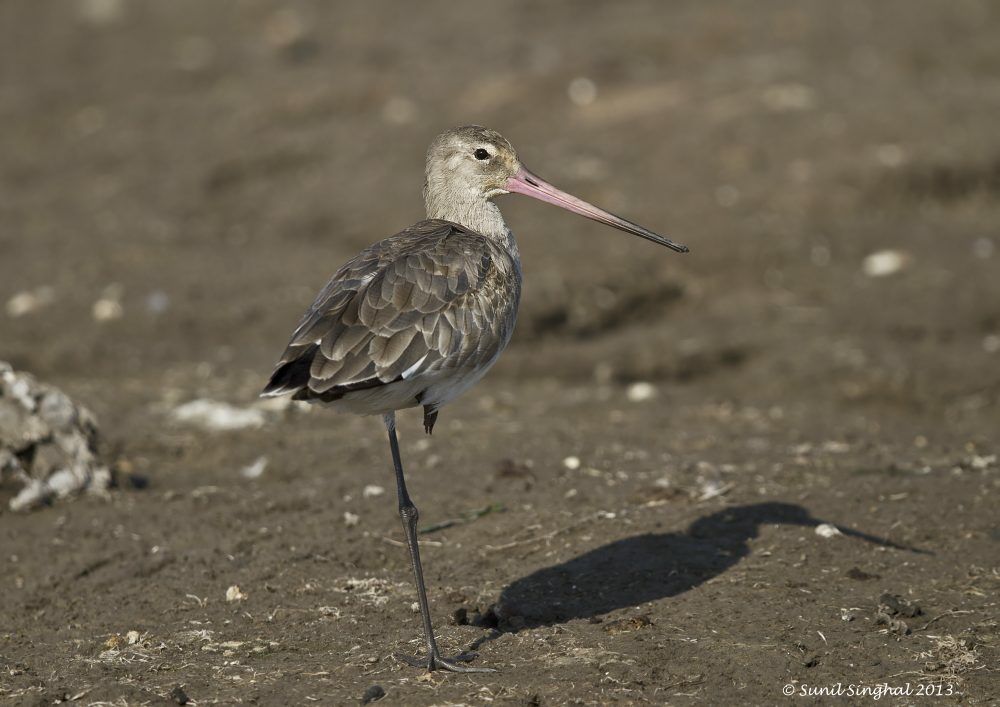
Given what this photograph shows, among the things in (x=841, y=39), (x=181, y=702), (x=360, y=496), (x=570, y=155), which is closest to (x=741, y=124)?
(x=570, y=155)

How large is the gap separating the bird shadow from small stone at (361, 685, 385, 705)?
636mm

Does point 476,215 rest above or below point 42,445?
above

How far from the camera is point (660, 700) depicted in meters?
5.36

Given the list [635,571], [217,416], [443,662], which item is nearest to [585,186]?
[217,416]

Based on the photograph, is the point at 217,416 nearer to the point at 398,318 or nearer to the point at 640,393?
the point at 640,393

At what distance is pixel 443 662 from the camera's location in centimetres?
561

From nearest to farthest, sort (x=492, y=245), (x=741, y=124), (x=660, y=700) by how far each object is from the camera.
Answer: (x=660, y=700), (x=492, y=245), (x=741, y=124)

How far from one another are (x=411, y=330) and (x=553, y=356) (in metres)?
4.96

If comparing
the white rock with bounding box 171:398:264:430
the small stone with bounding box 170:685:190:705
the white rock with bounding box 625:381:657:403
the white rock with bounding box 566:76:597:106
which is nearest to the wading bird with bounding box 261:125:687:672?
the small stone with bounding box 170:685:190:705

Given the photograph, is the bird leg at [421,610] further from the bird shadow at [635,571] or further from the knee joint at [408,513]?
the bird shadow at [635,571]

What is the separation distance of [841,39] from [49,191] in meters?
9.40

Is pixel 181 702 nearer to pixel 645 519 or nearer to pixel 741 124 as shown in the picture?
pixel 645 519

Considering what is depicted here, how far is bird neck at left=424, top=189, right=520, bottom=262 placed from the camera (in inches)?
271

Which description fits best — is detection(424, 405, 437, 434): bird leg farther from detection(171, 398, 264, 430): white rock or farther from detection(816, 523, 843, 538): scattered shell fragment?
detection(171, 398, 264, 430): white rock
